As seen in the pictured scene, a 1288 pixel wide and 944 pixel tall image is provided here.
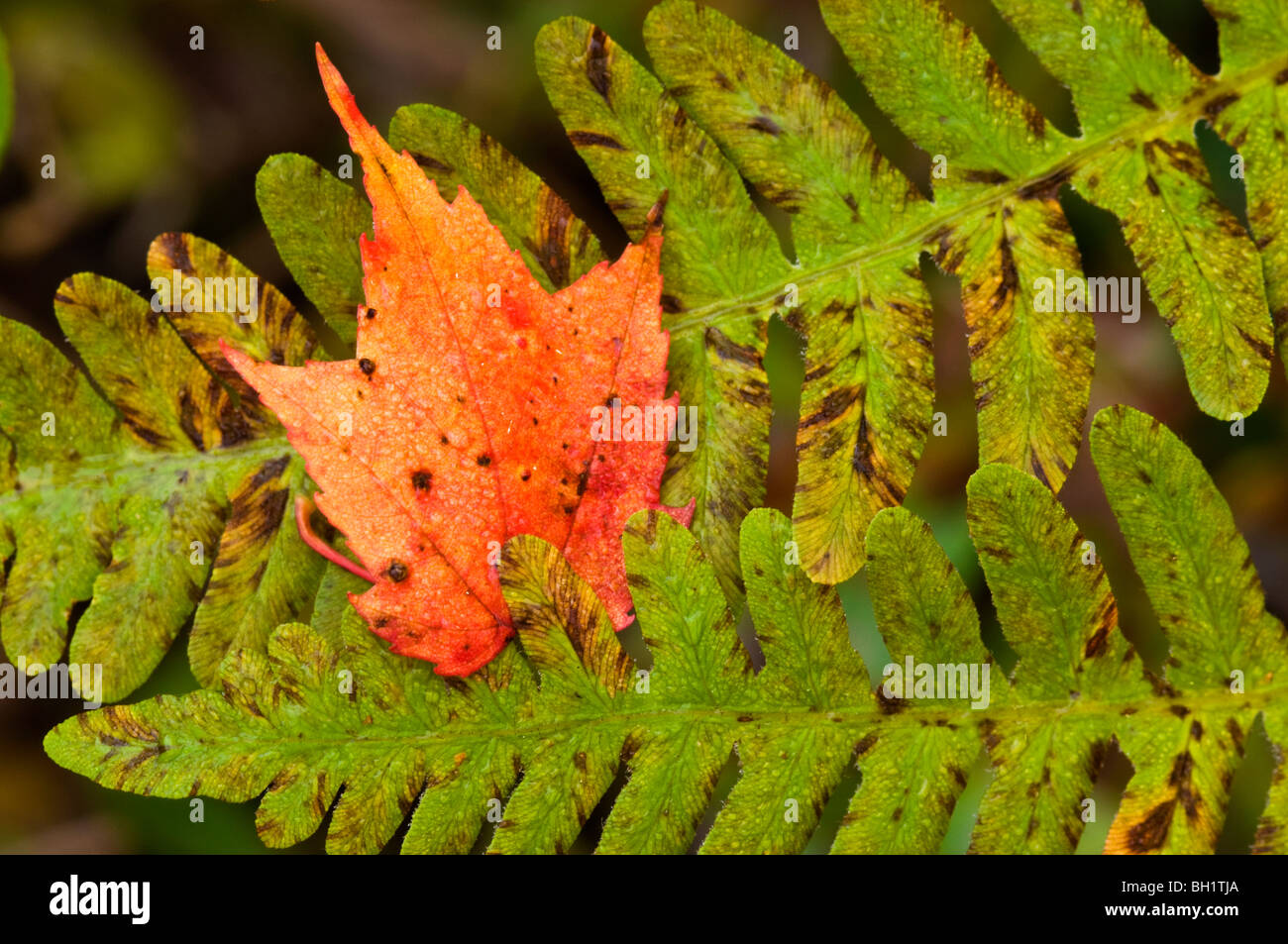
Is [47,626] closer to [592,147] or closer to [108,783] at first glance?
[108,783]

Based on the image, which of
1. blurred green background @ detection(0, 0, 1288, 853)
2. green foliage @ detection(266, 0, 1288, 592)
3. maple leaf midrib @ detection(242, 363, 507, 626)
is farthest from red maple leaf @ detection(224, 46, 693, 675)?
blurred green background @ detection(0, 0, 1288, 853)

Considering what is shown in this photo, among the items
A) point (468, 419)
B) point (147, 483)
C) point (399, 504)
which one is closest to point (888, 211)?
point (468, 419)

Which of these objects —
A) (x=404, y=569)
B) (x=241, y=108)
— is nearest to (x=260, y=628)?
(x=404, y=569)

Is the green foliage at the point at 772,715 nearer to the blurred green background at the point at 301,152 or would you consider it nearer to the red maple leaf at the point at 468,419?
the red maple leaf at the point at 468,419

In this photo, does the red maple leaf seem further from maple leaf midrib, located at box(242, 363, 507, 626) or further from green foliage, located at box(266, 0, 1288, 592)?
green foliage, located at box(266, 0, 1288, 592)

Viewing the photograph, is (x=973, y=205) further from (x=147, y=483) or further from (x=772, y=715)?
(x=147, y=483)

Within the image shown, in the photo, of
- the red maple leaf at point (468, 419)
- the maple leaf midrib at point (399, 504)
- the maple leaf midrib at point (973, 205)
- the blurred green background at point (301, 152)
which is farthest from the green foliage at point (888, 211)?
the blurred green background at point (301, 152)
